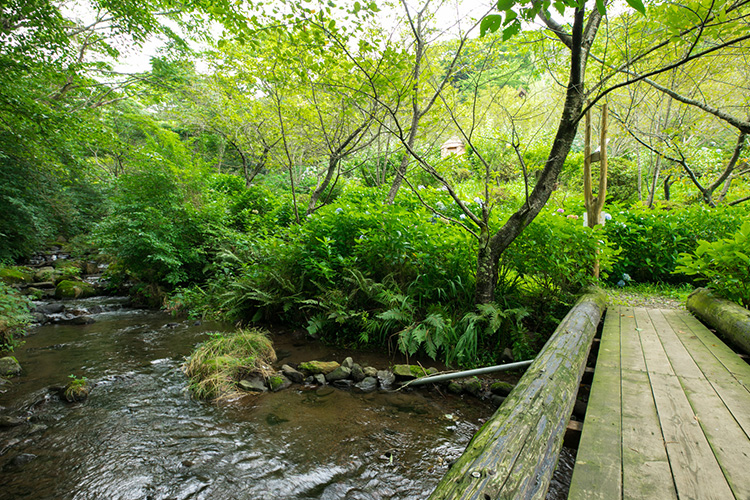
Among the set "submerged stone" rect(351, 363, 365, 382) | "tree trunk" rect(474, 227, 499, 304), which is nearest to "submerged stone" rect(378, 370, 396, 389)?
"submerged stone" rect(351, 363, 365, 382)

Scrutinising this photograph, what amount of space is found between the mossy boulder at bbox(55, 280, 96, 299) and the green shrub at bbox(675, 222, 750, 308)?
41.3 ft

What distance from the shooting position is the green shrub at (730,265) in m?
3.58

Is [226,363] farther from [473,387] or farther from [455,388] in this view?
[473,387]

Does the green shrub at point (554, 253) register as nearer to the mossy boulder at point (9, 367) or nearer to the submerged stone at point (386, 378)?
the submerged stone at point (386, 378)

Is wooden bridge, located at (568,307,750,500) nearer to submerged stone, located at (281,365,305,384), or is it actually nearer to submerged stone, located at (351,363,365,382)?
submerged stone, located at (351,363,365,382)

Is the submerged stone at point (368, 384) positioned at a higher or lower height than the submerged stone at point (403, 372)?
lower

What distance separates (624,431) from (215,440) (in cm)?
292

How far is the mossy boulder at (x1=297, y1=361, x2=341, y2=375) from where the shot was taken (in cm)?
386

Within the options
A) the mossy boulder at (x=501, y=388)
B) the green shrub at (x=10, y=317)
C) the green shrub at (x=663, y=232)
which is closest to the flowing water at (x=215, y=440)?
the mossy boulder at (x=501, y=388)

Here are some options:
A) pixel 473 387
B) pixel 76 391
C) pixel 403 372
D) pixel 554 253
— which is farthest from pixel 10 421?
pixel 554 253

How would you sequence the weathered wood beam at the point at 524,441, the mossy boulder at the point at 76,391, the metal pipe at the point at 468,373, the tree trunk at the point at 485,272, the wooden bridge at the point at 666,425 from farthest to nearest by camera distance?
the tree trunk at the point at 485,272 → the mossy boulder at the point at 76,391 → the metal pipe at the point at 468,373 → the wooden bridge at the point at 666,425 → the weathered wood beam at the point at 524,441

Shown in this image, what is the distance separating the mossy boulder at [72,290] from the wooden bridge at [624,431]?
10818 millimetres

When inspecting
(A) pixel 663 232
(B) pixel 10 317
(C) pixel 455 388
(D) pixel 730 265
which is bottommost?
(C) pixel 455 388

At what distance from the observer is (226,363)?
12.3 feet
